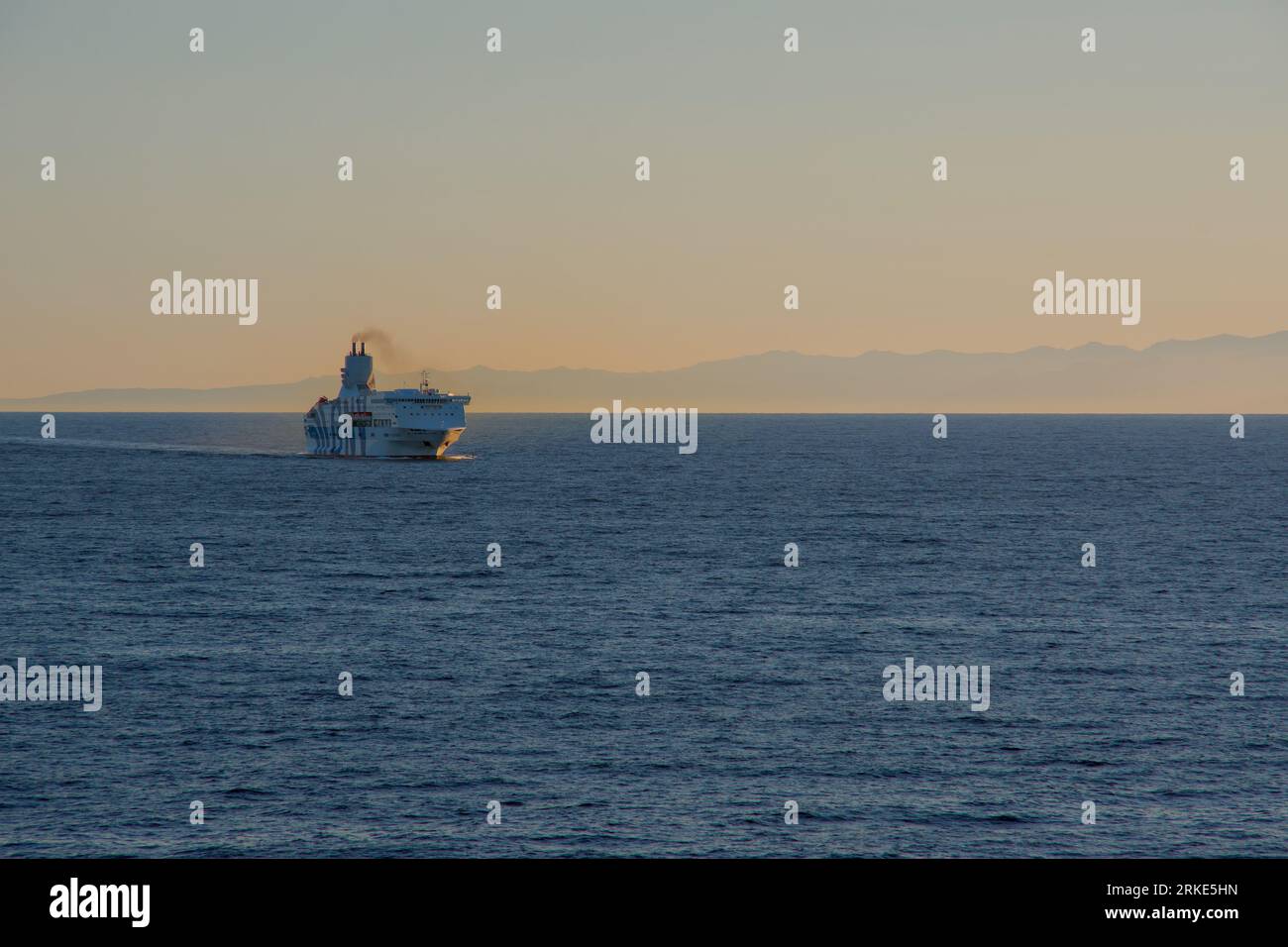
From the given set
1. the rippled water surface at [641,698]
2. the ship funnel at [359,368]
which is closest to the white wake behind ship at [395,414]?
the ship funnel at [359,368]

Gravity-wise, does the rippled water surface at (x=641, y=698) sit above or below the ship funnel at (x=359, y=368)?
below

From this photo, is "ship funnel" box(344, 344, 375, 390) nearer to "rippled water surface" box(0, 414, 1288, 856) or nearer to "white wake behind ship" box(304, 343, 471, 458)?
"white wake behind ship" box(304, 343, 471, 458)

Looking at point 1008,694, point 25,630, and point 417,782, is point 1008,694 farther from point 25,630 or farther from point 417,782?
point 25,630

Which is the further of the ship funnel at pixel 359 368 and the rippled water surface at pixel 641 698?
the ship funnel at pixel 359 368

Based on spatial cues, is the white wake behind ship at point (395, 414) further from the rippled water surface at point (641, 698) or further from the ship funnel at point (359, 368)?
the rippled water surface at point (641, 698)

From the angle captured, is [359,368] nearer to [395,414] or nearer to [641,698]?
[395,414]

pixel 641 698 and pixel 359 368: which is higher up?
pixel 359 368

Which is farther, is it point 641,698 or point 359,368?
point 359,368

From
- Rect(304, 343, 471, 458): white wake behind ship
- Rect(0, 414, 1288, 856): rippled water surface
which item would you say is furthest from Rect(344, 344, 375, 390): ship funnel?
Rect(0, 414, 1288, 856): rippled water surface

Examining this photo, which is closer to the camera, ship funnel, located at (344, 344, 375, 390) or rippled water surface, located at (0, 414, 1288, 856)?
rippled water surface, located at (0, 414, 1288, 856)

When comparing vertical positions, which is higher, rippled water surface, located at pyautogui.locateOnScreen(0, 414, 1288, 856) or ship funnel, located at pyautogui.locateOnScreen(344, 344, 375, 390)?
ship funnel, located at pyautogui.locateOnScreen(344, 344, 375, 390)

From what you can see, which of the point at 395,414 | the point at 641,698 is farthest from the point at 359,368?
the point at 641,698
